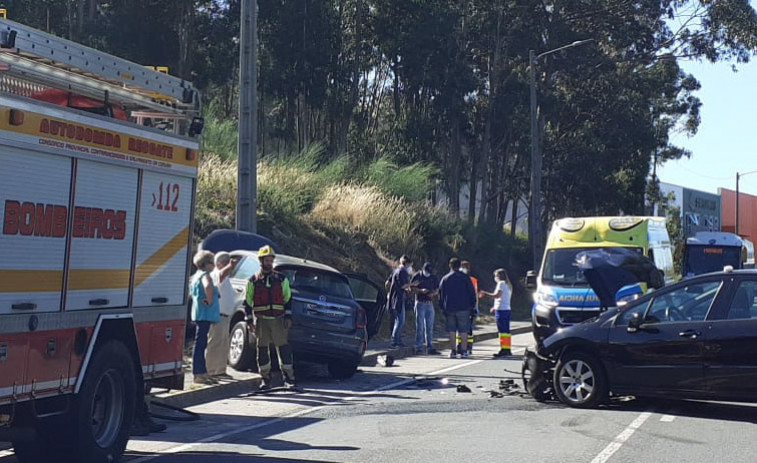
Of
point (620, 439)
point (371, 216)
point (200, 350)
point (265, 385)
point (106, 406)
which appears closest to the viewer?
point (106, 406)

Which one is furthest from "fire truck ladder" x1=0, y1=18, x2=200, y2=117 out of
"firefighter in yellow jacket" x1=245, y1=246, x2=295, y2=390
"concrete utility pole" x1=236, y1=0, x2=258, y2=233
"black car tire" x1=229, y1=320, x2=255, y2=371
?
"concrete utility pole" x1=236, y1=0, x2=258, y2=233

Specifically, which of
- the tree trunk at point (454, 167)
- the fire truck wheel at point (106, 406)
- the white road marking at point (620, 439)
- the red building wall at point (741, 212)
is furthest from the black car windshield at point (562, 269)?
the red building wall at point (741, 212)

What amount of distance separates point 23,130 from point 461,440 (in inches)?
191

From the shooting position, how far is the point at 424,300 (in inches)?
803

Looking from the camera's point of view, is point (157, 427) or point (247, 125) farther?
point (247, 125)

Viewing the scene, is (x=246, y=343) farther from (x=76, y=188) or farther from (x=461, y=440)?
(x=76, y=188)

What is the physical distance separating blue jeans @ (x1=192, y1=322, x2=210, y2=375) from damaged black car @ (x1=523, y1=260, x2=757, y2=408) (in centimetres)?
421

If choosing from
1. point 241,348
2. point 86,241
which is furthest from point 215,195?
point 86,241

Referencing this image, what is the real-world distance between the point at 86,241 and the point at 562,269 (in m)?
12.2

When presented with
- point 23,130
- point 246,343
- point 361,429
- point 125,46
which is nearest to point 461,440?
point 361,429

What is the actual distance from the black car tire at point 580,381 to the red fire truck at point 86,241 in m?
4.61

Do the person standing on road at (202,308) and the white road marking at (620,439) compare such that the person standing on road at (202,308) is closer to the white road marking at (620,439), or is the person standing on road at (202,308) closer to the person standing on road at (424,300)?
the white road marking at (620,439)

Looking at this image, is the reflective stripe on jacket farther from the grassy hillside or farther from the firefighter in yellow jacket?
the grassy hillside

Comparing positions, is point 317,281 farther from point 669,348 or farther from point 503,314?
point 503,314
